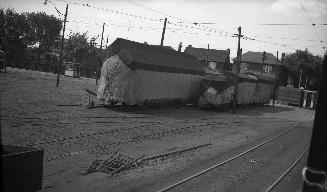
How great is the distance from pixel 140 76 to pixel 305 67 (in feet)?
224

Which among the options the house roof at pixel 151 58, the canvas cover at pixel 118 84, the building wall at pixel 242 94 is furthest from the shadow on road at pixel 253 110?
the canvas cover at pixel 118 84

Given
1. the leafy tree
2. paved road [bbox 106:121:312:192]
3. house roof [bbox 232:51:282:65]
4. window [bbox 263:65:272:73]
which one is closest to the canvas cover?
paved road [bbox 106:121:312:192]

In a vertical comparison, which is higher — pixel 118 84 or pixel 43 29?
pixel 43 29

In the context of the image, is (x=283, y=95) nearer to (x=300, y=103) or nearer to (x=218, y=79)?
(x=300, y=103)

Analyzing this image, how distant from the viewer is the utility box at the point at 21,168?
4789 mm

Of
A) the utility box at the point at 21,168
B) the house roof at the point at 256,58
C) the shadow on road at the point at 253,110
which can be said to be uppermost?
the house roof at the point at 256,58

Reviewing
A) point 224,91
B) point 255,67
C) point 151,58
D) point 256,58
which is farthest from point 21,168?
point 256,58

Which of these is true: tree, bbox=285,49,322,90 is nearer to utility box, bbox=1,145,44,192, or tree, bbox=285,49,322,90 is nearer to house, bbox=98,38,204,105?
house, bbox=98,38,204,105

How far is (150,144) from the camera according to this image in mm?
13688

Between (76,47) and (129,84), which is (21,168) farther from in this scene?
(76,47)

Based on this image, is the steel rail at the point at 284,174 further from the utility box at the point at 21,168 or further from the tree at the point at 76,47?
the tree at the point at 76,47

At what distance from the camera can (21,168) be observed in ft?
16.7

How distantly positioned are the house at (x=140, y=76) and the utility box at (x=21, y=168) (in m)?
17.3

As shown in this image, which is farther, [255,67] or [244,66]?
[244,66]
